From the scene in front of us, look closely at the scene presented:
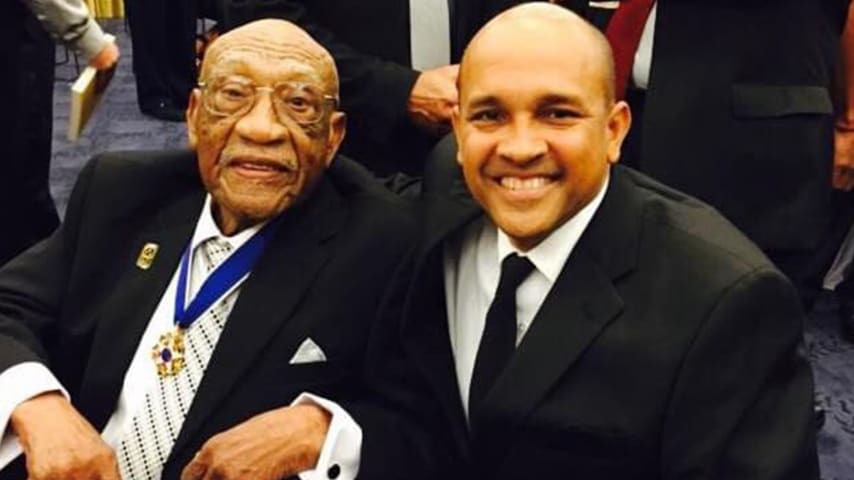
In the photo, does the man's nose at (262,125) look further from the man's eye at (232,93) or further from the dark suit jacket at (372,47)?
the dark suit jacket at (372,47)

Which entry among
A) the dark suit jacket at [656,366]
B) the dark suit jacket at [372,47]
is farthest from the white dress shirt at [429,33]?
the dark suit jacket at [656,366]

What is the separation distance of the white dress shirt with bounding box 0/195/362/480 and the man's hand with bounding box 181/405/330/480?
23mm

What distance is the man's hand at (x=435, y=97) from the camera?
2178mm

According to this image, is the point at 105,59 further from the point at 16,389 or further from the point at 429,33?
the point at 16,389

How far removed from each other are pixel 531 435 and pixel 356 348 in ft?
1.26

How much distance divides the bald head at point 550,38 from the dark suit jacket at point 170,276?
0.43 meters

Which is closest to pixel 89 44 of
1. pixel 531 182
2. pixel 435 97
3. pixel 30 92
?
pixel 30 92

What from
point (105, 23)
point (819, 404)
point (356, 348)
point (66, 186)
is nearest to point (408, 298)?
point (356, 348)

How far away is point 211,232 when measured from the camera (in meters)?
1.90

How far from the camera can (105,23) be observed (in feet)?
24.1

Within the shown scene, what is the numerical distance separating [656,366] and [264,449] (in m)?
0.52

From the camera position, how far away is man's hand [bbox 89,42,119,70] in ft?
10.0

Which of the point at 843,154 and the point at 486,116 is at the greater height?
the point at 486,116

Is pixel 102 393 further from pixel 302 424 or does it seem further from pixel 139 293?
pixel 302 424
